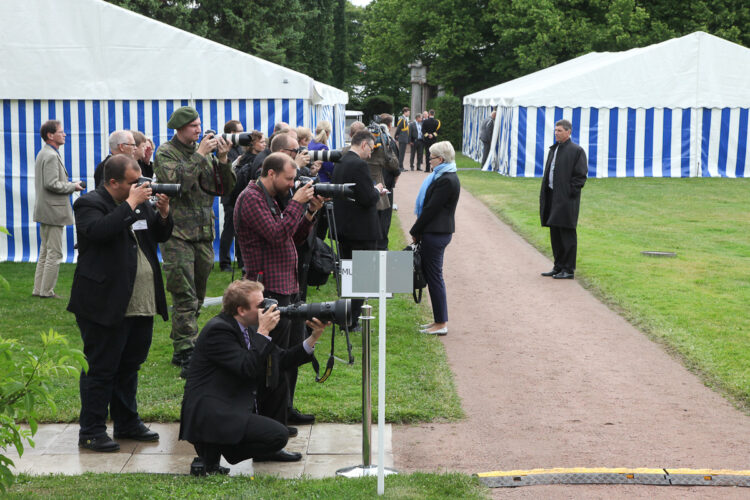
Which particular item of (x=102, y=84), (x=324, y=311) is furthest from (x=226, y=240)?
(x=324, y=311)

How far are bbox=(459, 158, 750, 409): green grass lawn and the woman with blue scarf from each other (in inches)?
92.7

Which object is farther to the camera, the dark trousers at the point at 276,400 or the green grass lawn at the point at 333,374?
the green grass lawn at the point at 333,374

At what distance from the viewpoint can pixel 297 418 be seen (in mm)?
6414

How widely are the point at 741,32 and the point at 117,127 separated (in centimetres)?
3403

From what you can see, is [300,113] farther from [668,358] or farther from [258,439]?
[258,439]

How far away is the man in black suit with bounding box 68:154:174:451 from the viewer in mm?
5723

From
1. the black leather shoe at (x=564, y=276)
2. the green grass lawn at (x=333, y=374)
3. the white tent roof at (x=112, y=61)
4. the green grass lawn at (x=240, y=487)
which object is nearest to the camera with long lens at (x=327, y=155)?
the green grass lawn at (x=333, y=374)

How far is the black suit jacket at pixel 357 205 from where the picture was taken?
8.35m

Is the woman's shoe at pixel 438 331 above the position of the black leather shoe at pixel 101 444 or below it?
above

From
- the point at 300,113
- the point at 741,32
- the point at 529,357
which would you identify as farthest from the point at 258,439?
the point at 741,32

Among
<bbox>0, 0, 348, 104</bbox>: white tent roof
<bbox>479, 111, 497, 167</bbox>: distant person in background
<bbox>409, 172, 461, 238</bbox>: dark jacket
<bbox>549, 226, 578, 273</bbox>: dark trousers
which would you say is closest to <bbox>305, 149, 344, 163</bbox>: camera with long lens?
<bbox>409, 172, 461, 238</bbox>: dark jacket

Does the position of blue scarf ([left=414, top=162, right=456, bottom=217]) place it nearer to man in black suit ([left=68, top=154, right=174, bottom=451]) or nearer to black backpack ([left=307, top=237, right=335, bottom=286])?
black backpack ([left=307, top=237, right=335, bottom=286])

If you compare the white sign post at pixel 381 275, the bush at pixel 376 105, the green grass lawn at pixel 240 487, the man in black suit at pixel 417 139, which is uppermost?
the bush at pixel 376 105

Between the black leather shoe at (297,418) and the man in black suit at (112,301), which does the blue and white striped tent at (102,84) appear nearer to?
the man in black suit at (112,301)
